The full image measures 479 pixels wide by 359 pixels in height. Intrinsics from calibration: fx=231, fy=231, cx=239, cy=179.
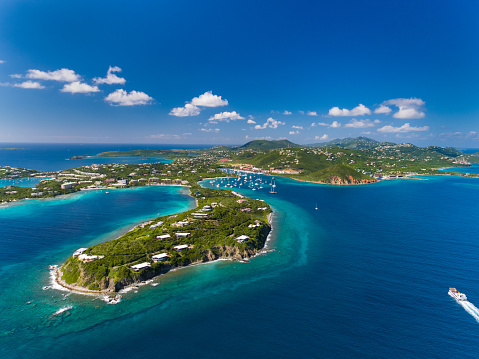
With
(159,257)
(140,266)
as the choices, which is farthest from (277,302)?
(140,266)

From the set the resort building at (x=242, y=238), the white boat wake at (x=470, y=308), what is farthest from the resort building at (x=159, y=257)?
the white boat wake at (x=470, y=308)

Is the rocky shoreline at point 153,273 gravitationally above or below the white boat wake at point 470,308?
below

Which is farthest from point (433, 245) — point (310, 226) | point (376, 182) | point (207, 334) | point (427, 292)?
point (376, 182)

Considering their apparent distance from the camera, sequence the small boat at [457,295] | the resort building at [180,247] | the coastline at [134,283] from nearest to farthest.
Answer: the small boat at [457,295] < the coastline at [134,283] < the resort building at [180,247]

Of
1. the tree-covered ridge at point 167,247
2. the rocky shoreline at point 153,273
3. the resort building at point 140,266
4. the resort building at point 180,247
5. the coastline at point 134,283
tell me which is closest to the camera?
the coastline at point 134,283

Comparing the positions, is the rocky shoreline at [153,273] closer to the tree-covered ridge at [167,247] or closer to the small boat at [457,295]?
the tree-covered ridge at [167,247]

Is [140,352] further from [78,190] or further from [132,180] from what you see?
[132,180]
